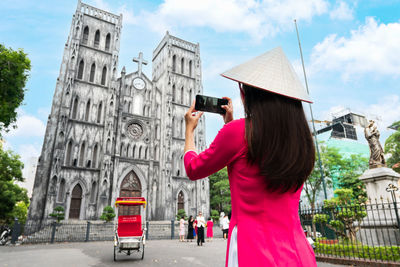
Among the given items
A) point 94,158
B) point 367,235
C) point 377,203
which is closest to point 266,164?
point 377,203

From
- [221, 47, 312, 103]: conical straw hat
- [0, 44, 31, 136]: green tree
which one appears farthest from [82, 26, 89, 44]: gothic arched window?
[221, 47, 312, 103]: conical straw hat

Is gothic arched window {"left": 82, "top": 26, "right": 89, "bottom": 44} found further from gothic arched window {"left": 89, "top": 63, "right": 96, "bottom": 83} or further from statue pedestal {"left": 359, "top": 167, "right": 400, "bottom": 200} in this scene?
statue pedestal {"left": 359, "top": 167, "right": 400, "bottom": 200}

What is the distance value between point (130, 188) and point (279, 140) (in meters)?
26.0

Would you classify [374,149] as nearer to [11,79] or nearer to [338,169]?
[11,79]

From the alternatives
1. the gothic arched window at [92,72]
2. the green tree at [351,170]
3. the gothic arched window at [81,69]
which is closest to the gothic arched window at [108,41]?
the gothic arched window at [92,72]

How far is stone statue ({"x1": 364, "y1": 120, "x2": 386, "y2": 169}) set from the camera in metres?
8.47

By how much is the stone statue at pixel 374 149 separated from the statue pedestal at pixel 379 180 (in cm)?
39

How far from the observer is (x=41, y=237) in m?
16.1

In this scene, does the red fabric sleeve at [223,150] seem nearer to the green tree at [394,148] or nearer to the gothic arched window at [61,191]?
the gothic arched window at [61,191]

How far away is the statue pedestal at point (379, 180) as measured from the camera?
7.84 meters

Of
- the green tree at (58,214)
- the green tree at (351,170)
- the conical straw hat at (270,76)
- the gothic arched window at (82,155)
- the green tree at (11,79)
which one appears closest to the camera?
the conical straw hat at (270,76)

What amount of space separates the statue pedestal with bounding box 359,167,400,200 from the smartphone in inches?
328

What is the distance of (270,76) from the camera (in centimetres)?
128

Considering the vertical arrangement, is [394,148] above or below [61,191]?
above
